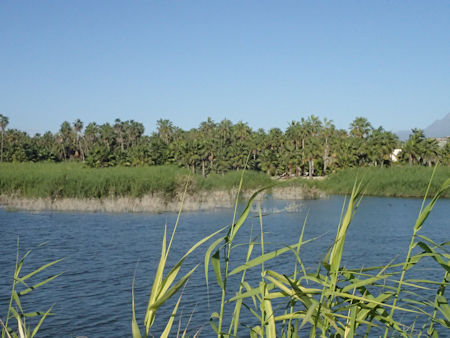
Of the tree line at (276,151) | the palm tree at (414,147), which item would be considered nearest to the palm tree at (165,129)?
the tree line at (276,151)

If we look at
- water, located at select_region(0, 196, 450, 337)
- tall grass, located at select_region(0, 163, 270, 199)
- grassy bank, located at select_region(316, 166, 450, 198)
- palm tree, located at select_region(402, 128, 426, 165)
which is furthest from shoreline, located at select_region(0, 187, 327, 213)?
palm tree, located at select_region(402, 128, 426, 165)

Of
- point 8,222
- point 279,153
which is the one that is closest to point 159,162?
point 279,153

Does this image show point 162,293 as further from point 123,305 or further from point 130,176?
point 130,176

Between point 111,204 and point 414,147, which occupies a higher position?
point 414,147

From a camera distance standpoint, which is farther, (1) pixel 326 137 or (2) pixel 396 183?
(1) pixel 326 137

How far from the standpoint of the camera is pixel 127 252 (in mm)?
16094

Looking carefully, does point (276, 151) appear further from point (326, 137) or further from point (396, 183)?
point (396, 183)

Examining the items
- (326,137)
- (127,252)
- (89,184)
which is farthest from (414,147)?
(127,252)

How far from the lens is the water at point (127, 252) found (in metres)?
9.45

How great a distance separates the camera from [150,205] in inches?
1077

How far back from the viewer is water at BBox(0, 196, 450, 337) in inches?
372

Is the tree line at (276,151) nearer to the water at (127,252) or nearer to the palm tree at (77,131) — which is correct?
the palm tree at (77,131)

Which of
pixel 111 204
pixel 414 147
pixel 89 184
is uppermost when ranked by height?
pixel 414 147

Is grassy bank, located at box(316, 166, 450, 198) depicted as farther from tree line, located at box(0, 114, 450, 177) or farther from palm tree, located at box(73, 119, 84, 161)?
palm tree, located at box(73, 119, 84, 161)
